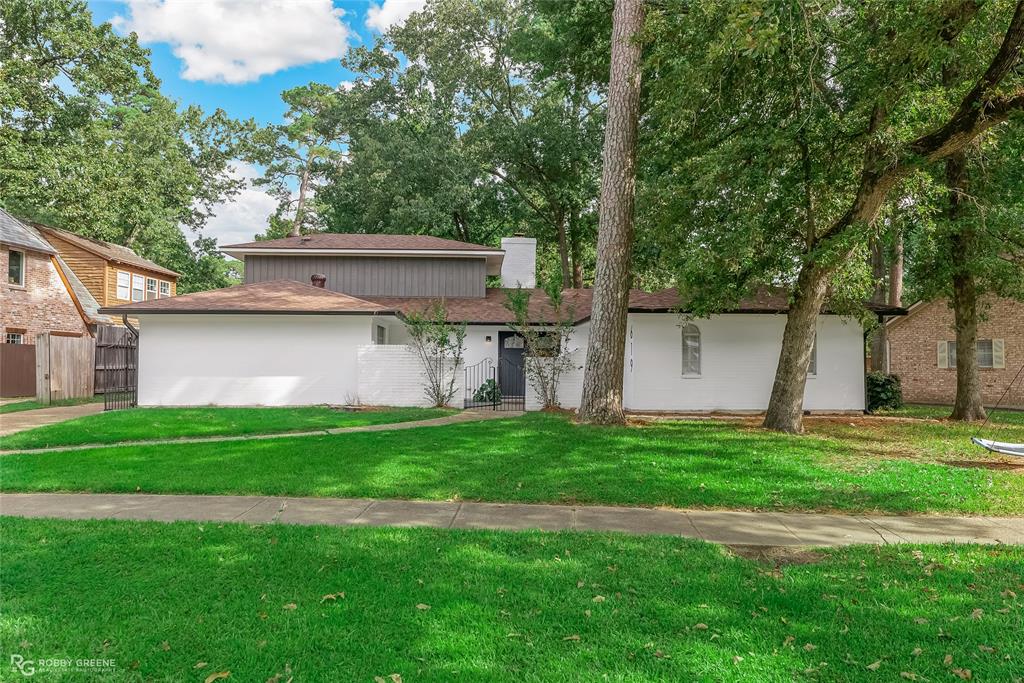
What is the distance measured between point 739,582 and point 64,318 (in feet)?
81.2

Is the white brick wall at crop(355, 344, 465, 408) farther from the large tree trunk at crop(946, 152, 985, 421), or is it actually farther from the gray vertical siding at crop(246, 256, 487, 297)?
the large tree trunk at crop(946, 152, 985, 421)

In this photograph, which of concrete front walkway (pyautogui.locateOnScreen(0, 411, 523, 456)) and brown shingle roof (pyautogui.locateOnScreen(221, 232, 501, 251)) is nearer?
concrete front walkway (pyautogui.locateOnScreen(0, 411, 523, 456))

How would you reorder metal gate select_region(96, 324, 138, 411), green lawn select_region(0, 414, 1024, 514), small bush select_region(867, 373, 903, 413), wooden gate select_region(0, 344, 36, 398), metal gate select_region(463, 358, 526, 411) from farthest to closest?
metal gate select_region(96, 324, 138, 411)
wooden gate select_region(0, 344, 36, 398)
small bush select_region(867, 373, 903, 413)
metal gate select_region(463, 358, 526, 411)
green lawn select_region(0, 414, 1024, 514)

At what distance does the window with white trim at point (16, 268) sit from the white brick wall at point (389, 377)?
12634 millimetres

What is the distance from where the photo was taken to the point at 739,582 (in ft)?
13.6

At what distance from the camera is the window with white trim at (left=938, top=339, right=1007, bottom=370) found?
22469mm

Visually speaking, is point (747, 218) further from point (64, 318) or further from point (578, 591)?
point (64, 318)

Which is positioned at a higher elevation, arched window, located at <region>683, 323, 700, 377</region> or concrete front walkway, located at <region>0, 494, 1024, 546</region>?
arched window, located at <region>683, 323, 700, 377</region>

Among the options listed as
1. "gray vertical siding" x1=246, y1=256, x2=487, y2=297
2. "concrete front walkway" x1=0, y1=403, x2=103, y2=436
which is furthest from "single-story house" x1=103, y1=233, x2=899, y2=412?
"gray vertical siding" x1=246, y1=256, x2=487, y2=297

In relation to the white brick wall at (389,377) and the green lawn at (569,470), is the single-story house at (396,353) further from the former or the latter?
the green lawn at (569,470)

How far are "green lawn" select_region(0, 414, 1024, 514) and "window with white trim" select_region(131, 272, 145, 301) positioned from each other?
69.8 ft

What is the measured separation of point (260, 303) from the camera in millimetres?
16609

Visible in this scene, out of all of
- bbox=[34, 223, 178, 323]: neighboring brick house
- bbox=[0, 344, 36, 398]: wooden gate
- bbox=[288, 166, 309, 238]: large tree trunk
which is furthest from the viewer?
bbox=[288, 166, 309, 238]: large tree trunk

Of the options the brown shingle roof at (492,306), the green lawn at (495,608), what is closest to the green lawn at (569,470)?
the green lawn at (495,608)
